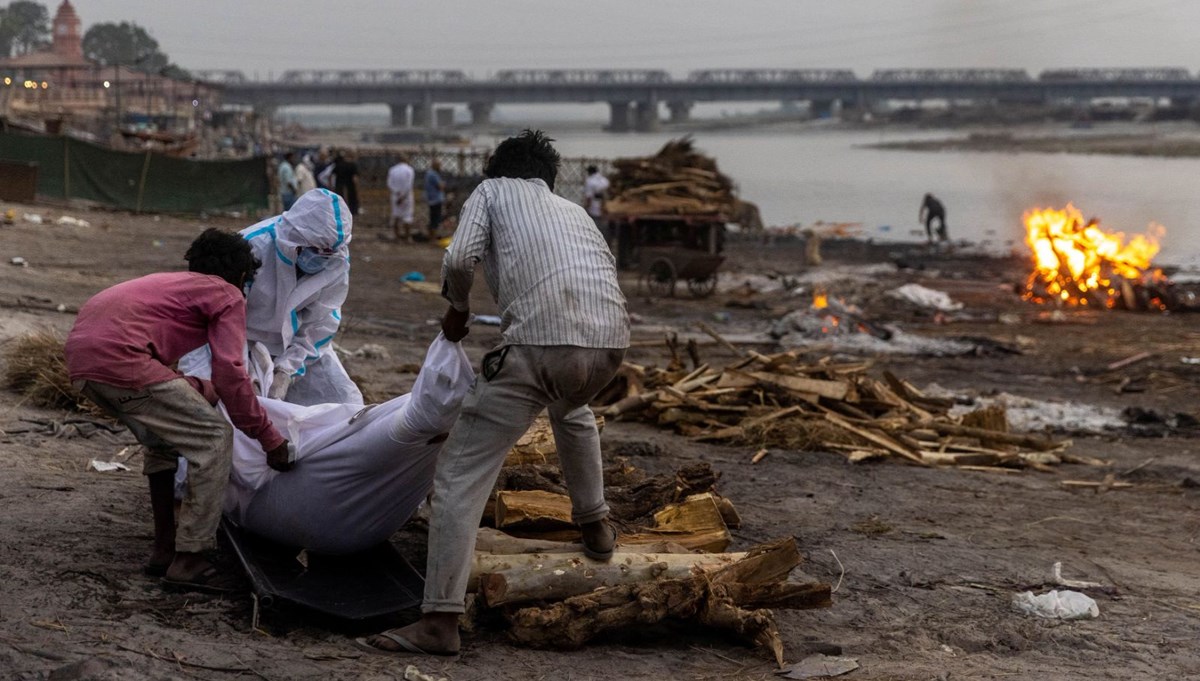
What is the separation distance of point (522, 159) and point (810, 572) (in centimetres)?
279

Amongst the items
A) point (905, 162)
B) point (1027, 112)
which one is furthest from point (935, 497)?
point (1027, 112)

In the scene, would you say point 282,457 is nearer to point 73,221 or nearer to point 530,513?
point 530,513

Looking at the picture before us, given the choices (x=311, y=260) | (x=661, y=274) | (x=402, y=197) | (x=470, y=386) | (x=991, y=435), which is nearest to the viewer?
(x=470, y=386)

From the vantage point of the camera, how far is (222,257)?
221 inches

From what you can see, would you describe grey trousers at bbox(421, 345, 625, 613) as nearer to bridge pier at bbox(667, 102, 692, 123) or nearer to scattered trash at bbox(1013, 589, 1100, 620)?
scattered trash at bbox(1013, 589, 1100, 620)

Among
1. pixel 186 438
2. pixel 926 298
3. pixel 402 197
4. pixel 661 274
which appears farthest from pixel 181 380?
pixel 402 197

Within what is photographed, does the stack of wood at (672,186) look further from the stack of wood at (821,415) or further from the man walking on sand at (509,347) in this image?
the man walking on sand at (509,347)

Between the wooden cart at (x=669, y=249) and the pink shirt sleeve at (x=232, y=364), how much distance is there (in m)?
16.9

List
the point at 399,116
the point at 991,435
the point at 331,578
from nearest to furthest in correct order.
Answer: the point at 331,578 < the point at 991,435 < the point at 399,116

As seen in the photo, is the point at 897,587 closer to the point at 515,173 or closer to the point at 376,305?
the point at 515,173

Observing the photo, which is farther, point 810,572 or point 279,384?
point 810,572

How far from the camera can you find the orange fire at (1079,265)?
892 inches

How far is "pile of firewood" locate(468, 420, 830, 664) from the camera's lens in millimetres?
5512


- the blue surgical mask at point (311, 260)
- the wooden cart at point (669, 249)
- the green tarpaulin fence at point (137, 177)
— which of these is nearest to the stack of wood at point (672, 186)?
the wooden cart at point (669, 249)
